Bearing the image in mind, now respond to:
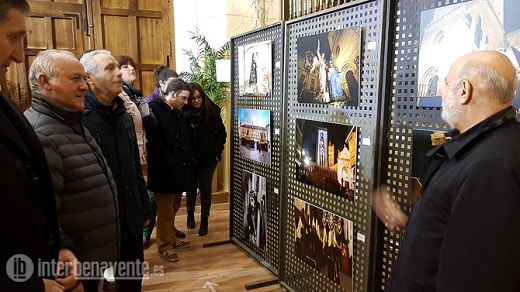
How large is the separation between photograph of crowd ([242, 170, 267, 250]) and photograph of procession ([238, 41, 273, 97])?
2.50 feet

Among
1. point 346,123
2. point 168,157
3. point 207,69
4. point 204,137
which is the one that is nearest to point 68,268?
point 346,123

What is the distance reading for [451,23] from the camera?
1662 mm

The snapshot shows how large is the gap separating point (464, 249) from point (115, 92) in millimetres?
1890

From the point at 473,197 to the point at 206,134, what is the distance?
3354 mm

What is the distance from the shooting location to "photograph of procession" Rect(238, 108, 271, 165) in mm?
3225

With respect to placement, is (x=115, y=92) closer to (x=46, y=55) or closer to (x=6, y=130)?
(x=46, y=55)

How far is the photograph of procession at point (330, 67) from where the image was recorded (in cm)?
222

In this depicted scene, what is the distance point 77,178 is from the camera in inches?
67.5

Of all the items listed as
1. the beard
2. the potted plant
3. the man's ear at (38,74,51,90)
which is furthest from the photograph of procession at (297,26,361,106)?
the potted plant

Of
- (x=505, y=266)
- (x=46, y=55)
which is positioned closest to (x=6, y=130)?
(x=46, y=55)

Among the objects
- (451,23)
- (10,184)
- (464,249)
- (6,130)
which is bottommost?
(464,249)

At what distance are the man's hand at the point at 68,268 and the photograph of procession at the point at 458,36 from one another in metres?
1.61

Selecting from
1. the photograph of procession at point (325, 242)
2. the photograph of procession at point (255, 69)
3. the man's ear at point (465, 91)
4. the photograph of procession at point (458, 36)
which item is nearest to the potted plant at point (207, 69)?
the photograph of procession at point (255, 69)

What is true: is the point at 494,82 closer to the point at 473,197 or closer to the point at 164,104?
the point at 473,197
